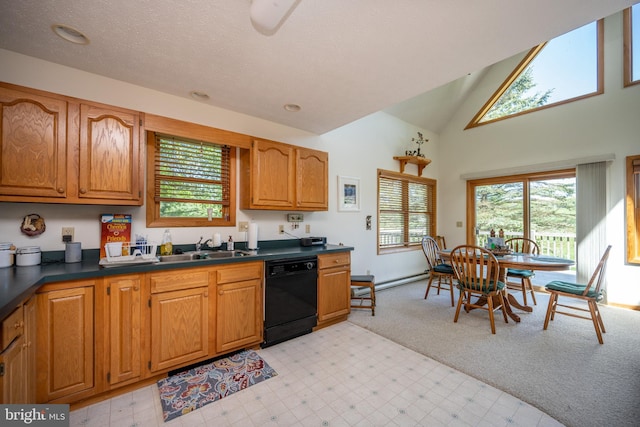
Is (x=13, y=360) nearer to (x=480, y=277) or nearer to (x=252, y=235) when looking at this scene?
(x=252, y=235)

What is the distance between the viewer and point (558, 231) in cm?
418

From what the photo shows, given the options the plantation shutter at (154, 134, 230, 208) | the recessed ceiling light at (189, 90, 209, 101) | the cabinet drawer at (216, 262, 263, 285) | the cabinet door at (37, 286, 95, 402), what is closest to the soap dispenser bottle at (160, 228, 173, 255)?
the plantation shutter at (154, 134, 230, 208)

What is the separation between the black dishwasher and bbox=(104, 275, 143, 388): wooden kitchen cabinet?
3.31 ft

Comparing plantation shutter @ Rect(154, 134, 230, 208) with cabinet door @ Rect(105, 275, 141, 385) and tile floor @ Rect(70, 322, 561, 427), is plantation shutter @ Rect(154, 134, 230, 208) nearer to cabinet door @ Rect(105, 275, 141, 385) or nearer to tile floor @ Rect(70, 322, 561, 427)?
cabinet door @ Rect(105, 275, 141, 385)

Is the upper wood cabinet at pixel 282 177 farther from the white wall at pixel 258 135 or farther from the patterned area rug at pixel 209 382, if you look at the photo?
the patterned area rug at pixel 209 382

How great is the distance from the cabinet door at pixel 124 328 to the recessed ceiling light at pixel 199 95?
173 cm

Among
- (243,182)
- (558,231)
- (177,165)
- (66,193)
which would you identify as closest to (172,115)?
Result: (177,165)

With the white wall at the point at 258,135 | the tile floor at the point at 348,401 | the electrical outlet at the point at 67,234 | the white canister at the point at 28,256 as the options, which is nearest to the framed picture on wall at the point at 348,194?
the white wall at the point at 258,135

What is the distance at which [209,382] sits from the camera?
6.47 ft

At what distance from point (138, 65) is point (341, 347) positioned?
3037 mm

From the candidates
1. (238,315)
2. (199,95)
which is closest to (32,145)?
(199,95)

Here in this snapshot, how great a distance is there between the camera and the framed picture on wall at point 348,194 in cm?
388

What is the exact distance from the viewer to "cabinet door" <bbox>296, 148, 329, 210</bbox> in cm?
307

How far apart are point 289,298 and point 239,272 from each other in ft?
2.01
